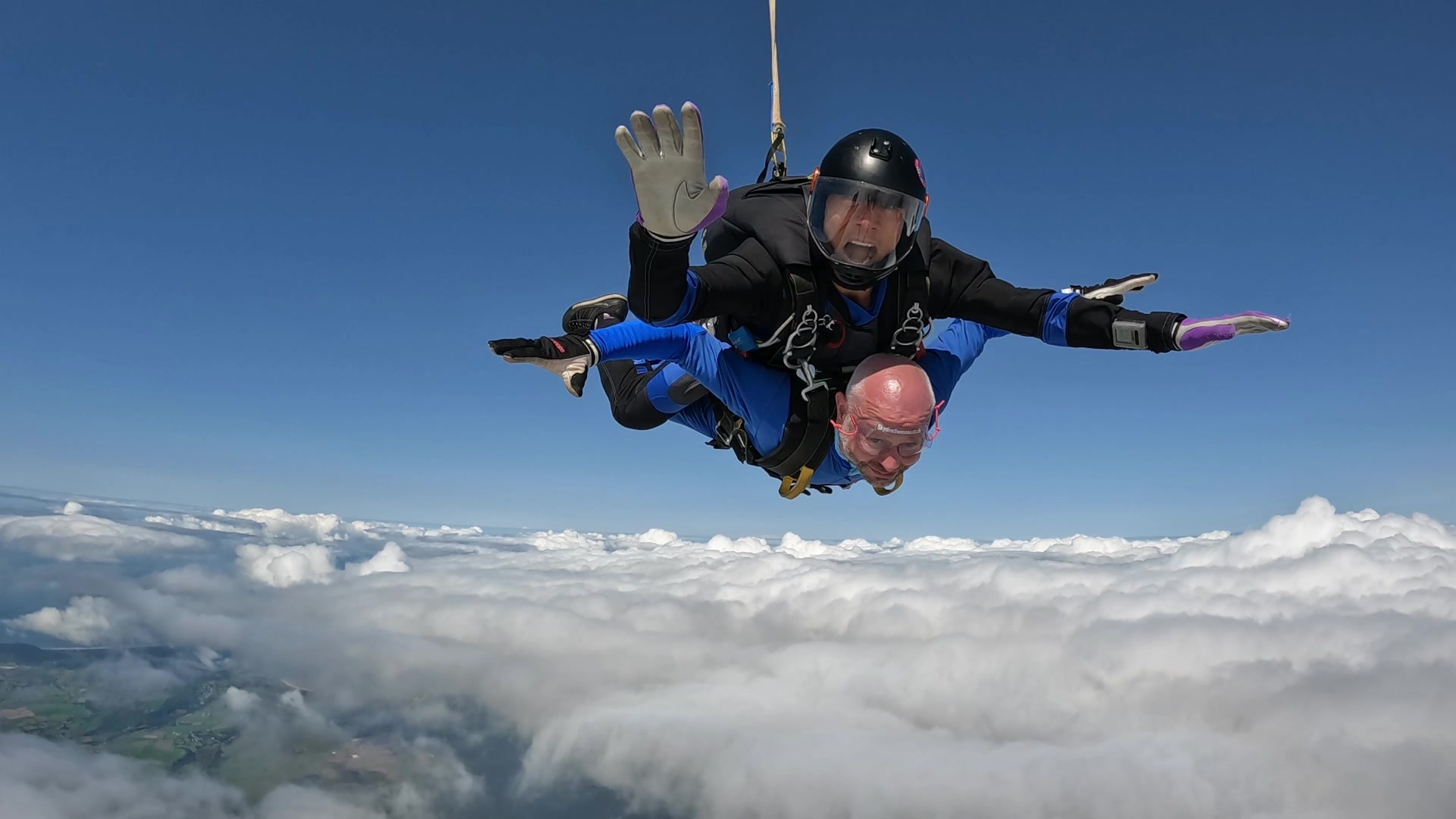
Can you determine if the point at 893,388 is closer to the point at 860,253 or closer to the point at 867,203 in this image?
the point at 860,253

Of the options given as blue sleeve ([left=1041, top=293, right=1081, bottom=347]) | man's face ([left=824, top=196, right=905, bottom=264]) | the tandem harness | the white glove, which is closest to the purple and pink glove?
blue sleeve ([left=1041, top=293, right=1081, bottom=347])

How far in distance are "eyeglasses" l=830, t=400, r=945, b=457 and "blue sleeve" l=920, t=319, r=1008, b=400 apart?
51cm

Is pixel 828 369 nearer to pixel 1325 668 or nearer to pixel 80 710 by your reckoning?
pixel 1325 668

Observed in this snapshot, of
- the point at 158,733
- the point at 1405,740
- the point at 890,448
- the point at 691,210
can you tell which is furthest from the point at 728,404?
the point at 158,733

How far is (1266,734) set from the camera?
19762 cm

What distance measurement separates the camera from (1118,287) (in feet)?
13.7

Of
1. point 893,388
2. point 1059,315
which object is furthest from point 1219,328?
point 893,388

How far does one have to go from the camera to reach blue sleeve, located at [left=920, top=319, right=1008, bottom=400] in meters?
4.38

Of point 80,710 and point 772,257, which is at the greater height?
point 772,257

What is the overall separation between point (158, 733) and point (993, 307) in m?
268

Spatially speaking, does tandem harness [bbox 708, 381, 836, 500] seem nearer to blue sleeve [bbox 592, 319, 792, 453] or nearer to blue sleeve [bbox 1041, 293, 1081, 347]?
blue sleeve [bbox 592, 319, 792, 453]

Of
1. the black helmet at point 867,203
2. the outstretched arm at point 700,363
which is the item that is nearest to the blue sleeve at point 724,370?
the outstretched arm at point 700,363

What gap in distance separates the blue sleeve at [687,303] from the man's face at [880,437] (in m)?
1.24

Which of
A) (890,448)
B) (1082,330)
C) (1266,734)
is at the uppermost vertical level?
(1082,330)
